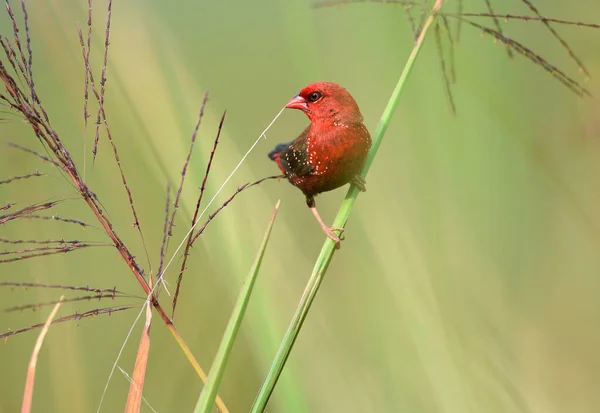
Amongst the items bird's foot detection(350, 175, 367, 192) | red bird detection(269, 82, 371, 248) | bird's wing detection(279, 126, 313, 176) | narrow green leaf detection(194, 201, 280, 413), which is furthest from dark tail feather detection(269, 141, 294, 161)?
narrow green leaf detection(194, 201, 280, 413)

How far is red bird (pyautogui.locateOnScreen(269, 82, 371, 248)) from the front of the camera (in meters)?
1.57

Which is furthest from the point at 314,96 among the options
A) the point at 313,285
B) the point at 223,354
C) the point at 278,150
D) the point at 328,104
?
the point at 223,354

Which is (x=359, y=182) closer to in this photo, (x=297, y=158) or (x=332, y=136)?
(x=332, y=136)

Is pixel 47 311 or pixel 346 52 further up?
pixel 346 52

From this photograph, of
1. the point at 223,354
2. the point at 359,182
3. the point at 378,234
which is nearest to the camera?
the point at 223,354

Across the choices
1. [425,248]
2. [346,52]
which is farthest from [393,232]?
[346,52]

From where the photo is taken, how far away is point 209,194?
1.69 metres

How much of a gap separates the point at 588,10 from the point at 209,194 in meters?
1.60

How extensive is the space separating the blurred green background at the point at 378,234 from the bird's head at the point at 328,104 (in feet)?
0.68

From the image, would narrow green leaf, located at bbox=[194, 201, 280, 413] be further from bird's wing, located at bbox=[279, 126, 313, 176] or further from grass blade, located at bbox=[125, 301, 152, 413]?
bird's wing, located at bbox=[279, 126, 313, 176]

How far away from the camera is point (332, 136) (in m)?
1.61

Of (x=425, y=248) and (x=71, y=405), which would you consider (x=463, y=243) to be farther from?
(x=71, y=405)

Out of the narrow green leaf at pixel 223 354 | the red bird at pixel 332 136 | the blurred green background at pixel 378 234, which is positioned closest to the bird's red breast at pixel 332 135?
the red bird at pixel 332 136

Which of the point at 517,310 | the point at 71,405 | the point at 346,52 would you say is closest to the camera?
the point at 71,405
